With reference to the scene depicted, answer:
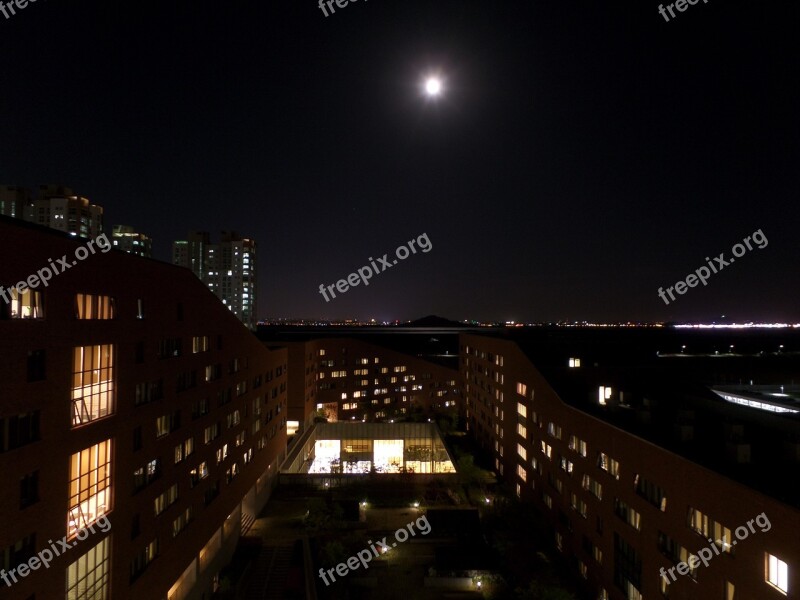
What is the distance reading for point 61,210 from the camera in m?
56.8

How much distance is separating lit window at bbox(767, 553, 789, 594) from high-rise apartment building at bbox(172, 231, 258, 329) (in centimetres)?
12662

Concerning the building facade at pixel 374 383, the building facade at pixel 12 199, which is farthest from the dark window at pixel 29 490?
the building facade at pixel 12 199

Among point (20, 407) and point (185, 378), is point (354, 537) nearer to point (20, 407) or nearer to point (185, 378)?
point (185, 378)

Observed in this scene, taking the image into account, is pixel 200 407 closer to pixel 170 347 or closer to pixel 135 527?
pixel 170 347

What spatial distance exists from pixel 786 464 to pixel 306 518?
27.6 meters

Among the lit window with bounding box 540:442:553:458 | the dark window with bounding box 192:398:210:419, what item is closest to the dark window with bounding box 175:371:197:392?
the dark window with bounding box 192:398:210:419

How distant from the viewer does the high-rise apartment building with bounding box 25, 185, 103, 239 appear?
185ft

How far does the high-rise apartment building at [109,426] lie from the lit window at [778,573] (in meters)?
21.3

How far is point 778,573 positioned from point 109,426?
22.1 m

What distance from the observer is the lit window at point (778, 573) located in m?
12.6

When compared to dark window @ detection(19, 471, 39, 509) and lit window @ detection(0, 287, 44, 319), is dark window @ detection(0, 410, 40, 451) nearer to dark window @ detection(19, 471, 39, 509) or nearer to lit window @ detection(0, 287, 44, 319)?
dark window @ detection(19, 471, 39, 509)

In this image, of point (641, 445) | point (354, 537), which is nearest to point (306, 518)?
point (354, 537)

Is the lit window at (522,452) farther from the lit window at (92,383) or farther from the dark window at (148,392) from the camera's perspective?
the lit window at (92,383)

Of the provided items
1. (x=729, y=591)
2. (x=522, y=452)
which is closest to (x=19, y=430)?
(x=729, y=591)
